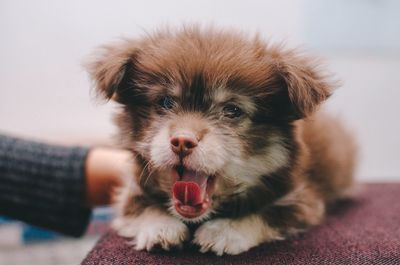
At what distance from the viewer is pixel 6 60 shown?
2742 mm

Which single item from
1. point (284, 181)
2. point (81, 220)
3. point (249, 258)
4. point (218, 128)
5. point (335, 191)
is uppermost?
point (218, 128)

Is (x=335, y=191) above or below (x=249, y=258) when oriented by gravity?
below

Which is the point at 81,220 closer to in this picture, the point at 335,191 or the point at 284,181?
the point at 284,181

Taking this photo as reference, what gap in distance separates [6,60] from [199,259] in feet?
6.68

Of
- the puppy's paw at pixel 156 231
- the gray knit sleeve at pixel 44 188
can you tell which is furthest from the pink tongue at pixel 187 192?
the gray knit sleeve at pixel 44 188

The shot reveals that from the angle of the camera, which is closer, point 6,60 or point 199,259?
point 199,259

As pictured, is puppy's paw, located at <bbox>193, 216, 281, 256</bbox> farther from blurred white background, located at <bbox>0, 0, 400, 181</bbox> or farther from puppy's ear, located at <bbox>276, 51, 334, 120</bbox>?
blurred white background, located at <bbox>0, 0, 400, 181</bbox>

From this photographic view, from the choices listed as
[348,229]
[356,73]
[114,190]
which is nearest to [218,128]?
[348,229]

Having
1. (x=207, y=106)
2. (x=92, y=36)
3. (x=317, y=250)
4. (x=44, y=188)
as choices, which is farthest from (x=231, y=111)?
(x=92, y=36)

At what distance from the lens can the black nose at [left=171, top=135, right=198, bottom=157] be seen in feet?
3.70

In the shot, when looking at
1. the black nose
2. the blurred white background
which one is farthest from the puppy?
the blurred white background

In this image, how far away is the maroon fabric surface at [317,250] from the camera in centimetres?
119

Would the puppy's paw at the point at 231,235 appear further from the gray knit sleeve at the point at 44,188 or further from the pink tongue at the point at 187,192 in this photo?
the gray knit sleeve at the point at 44,188

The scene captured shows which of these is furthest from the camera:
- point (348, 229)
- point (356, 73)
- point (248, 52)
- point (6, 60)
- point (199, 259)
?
point (356, 73)
